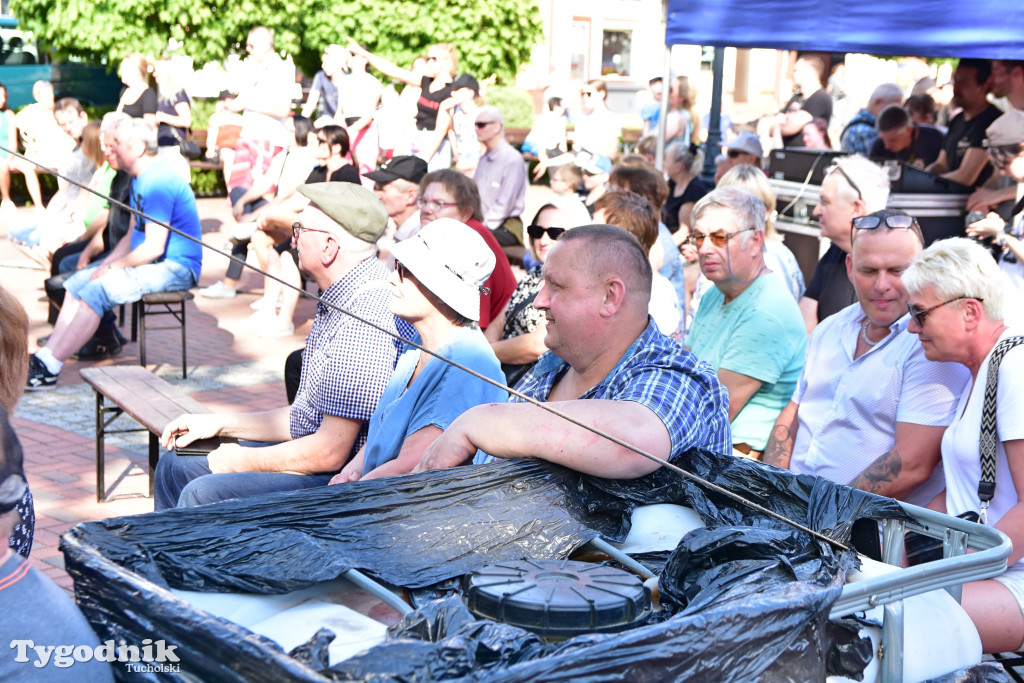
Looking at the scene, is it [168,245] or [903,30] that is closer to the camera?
[903,30]

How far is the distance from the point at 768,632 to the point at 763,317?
2721 millimetres

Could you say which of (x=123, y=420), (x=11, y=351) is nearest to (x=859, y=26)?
(x=123, y=420)

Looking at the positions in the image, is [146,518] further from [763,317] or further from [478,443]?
[763,317]

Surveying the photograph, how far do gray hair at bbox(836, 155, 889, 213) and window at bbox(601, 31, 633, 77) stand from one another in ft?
104

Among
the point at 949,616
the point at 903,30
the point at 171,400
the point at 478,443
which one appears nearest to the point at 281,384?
the point at 171,400

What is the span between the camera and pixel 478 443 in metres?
2.51

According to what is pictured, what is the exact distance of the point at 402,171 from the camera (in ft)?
23.6

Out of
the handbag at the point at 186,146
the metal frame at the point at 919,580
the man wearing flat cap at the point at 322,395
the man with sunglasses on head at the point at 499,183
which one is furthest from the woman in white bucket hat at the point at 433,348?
the handbag at the point at 186,146

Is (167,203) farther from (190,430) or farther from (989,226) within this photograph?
(989,226)

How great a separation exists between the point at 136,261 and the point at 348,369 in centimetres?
406

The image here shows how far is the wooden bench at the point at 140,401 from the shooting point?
4574 millimetres

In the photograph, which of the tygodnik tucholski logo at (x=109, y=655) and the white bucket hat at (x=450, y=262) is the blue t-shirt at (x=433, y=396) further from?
the tygodnik tucholski logo at (x=109, y=655)

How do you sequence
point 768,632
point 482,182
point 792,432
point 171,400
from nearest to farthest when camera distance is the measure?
point 768,632 → point 792,432 → point 171,400 → point 482,182

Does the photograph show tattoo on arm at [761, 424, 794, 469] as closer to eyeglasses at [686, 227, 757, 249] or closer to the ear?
eyeglasses at [686, 227, 757, 249]
